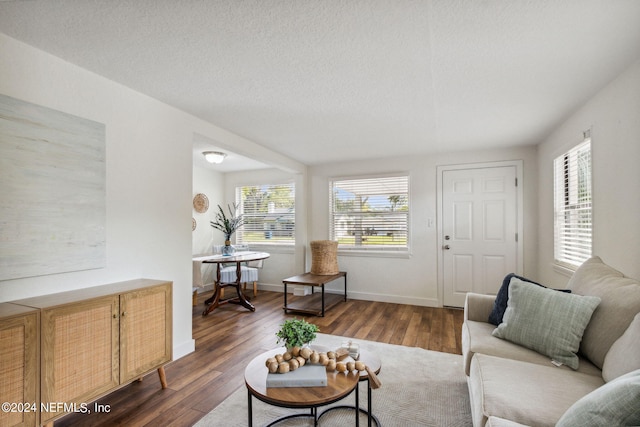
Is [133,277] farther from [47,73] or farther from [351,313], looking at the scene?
[351,313]

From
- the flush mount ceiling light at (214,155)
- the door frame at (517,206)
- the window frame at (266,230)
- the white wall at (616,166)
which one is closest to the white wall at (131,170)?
the flush mount ceiling light at (214,155)

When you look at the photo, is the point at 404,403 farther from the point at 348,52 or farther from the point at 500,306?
the point at 348,52

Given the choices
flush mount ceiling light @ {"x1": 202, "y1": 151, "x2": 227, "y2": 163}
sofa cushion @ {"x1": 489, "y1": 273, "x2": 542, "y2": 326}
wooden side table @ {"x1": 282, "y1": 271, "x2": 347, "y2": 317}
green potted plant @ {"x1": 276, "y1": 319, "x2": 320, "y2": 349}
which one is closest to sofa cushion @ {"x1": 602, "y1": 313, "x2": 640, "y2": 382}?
sofa cushion @ {"x1": 489, "y1": 273, "x2": 542, "y2": 326}

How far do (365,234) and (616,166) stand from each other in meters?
3.36

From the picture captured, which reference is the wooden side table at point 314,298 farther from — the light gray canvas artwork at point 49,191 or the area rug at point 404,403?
the light gray canvas artwork at point 49,191

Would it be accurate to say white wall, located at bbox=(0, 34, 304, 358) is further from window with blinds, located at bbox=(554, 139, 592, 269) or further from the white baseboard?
window with blinds, located at bbox=(554, 139, 592, 269)

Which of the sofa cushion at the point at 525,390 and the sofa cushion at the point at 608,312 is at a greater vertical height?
the sofa cushion at the point at 608,312

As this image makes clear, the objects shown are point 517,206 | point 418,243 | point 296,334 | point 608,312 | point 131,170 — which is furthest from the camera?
point 418,243

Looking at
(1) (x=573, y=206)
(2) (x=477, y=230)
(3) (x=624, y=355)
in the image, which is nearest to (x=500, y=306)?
(3) (x=624, y=355)

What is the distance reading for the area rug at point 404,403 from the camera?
1959 mm

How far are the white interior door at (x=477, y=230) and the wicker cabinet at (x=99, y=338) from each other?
3831 millimetres

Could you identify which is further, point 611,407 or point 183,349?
point 183,349

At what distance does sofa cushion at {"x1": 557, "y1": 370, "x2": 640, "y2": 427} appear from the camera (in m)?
0.83

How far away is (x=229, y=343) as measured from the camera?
327 cm
